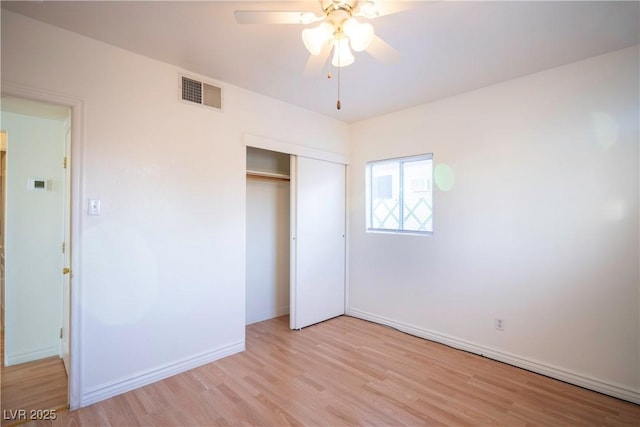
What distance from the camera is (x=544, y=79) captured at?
2584 mm

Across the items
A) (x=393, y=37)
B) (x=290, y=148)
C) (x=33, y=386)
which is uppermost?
(x=393, y=37)

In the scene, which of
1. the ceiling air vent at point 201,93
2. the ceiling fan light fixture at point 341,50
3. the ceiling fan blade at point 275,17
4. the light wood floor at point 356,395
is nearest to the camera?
the ceiling fan blade at point 275,17

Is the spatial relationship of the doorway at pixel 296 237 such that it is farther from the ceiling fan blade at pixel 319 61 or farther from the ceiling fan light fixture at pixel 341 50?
the ceiling fan light fixture at pixel 341 50

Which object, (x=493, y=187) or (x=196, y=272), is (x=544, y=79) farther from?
(x=196, y=272)

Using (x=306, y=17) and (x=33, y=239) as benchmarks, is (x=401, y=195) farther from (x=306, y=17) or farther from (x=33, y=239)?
(x=33, y=239)

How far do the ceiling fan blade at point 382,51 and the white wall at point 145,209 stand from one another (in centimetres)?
142

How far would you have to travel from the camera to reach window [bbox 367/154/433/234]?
11.2ft

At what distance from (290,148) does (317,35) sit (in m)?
1.78

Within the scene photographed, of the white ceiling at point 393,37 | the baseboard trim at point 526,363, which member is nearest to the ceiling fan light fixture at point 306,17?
the white ceiling at point 393,37

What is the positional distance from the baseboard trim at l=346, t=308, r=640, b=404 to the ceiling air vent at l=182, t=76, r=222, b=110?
9.84 feet

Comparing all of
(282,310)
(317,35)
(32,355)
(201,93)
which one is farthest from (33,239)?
(317,35)

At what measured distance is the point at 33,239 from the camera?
9.15ft

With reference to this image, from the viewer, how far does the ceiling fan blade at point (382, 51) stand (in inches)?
74.0

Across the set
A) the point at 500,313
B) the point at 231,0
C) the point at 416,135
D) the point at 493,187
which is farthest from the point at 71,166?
the point at 500,313
